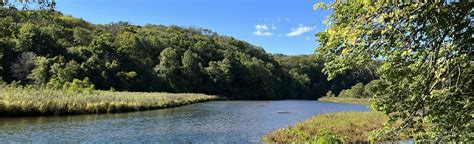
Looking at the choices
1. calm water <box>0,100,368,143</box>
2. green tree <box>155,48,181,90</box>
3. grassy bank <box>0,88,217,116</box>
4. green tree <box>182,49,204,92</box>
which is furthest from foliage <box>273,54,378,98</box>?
calm water <box>0,100,368,143</box>

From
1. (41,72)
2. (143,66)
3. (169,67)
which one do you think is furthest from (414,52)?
(169,67)

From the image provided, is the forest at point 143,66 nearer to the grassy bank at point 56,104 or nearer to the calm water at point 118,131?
the grassy bank at point 56,104

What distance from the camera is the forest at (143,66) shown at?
259ft

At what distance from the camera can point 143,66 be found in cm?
10156

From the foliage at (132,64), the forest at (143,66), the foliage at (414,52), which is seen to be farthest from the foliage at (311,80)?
the foliage at (414,52)

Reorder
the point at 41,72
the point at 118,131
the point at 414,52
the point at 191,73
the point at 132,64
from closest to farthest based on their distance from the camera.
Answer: the point at 414,52 → the point at 118,131 → the point at 41,72 → the point at 132,64 → the point at 191,73

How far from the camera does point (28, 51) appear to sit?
273 ft

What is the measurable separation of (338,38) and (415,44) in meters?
1.18

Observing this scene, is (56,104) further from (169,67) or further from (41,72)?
(169,67)

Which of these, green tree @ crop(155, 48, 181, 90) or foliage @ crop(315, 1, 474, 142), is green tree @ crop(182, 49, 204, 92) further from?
foliage @ crop(315, 1, 474, 142)

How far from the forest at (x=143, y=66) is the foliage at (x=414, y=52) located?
132 feet

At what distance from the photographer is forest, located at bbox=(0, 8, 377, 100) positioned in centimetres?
7888

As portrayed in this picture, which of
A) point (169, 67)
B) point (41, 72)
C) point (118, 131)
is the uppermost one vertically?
point (169, 67)

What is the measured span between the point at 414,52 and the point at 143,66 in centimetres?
9752
